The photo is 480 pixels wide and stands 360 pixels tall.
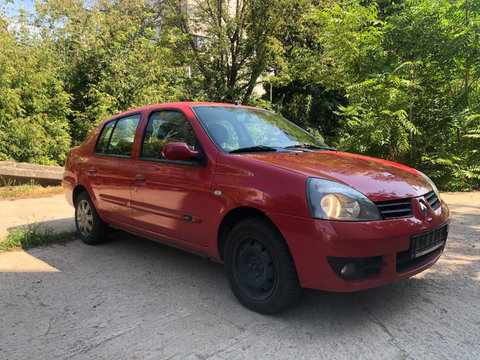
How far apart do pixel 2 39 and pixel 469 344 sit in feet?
34.0

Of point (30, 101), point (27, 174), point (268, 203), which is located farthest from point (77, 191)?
point (30, 101)

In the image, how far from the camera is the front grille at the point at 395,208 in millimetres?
2621

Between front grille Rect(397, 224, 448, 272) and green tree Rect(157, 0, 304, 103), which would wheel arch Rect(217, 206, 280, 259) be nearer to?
front grille Rect(397, 224, 448, 272)

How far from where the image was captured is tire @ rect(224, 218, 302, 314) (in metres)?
2.68

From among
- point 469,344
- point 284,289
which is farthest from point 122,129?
point 469,344

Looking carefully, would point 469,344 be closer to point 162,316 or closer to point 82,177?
point 162,316

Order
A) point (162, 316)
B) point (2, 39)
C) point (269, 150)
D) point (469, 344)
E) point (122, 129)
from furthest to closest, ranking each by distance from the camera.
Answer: point (2, 39) → point (122, 129) → point (269, 150) → point (162, 316) → point (469, 344)

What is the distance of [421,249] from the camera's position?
2.80 meters

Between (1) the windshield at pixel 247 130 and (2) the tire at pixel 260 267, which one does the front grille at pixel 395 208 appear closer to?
(2) the tire at pixel 260 267

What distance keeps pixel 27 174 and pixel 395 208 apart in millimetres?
8280

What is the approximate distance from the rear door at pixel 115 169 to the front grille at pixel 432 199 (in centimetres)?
280

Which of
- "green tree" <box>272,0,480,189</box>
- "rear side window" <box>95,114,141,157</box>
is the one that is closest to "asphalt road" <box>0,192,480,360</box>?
"rear side window" <box>95,114,141,157</box>

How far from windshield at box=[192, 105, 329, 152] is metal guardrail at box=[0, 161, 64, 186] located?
6453 millimetres

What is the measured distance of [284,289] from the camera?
2686mm
